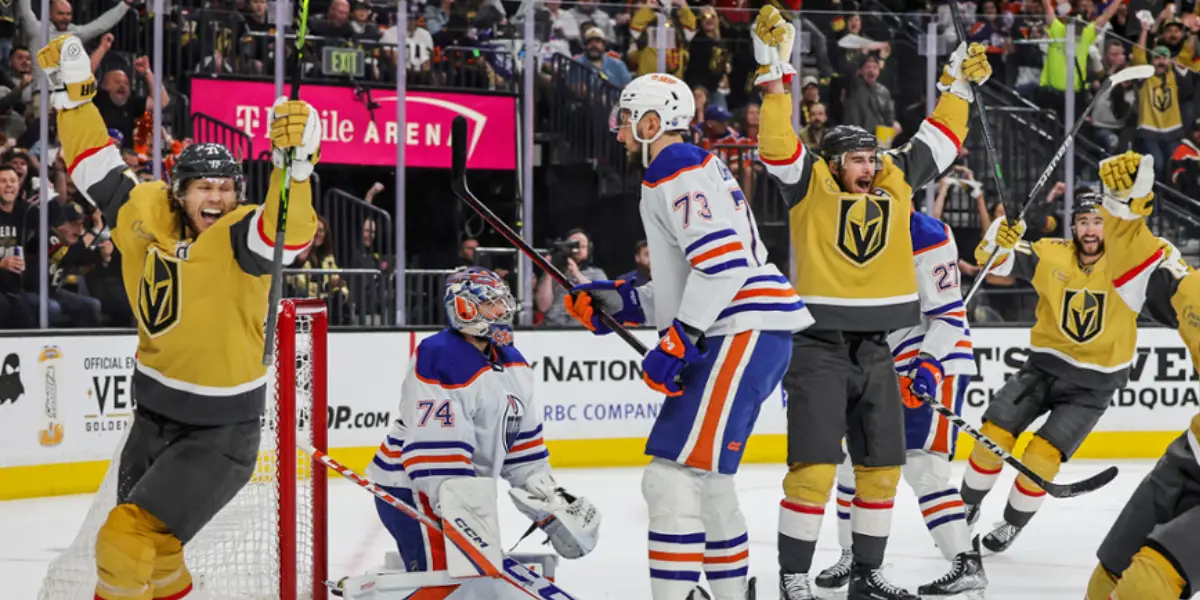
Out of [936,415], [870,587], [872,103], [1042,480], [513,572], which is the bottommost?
[870,587]

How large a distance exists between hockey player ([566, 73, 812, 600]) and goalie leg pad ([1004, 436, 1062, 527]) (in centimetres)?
192

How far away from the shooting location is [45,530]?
18.0ft

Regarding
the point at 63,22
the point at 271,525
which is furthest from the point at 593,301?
the point at 63,22

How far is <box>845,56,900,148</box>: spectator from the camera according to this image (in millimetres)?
7840

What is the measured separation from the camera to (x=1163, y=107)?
27.1 ft

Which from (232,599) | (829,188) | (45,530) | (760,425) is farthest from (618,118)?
(760,425)

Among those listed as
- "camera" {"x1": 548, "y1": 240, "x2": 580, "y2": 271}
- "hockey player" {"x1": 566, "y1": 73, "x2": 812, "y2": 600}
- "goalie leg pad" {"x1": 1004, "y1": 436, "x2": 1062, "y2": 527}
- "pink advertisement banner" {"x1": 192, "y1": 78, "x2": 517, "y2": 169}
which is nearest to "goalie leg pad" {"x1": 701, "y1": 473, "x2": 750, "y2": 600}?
"hockey player" {"x1": 566, "y1": 73, "x2": 812, "y2": 600}

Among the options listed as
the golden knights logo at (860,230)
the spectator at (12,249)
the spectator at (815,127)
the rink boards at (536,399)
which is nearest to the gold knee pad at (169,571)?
the golden knights logo at (860,230)

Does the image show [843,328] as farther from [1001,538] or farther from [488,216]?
[1001,538]

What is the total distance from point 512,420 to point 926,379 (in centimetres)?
118

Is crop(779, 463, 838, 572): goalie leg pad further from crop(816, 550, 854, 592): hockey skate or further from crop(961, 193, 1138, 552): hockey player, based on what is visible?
crop(961, 193, 1138, 552): hockey player

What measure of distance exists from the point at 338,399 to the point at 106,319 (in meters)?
1.11

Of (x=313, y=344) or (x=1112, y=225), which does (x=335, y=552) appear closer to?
(x=313, y=344)

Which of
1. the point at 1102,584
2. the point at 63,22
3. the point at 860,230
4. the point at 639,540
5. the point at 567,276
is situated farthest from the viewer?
the point at 567,276
